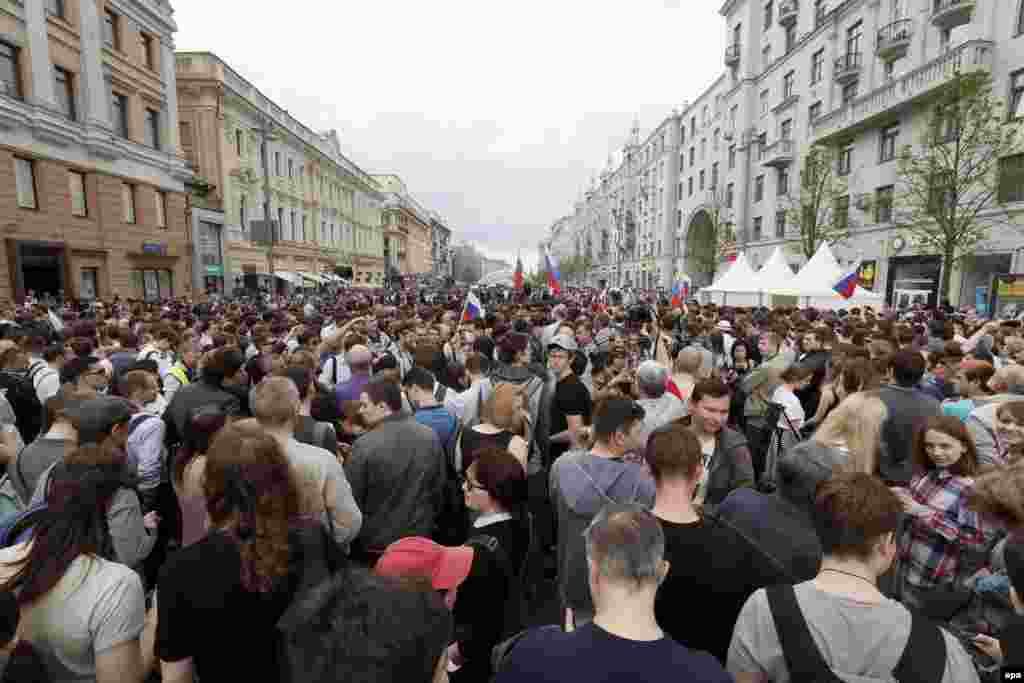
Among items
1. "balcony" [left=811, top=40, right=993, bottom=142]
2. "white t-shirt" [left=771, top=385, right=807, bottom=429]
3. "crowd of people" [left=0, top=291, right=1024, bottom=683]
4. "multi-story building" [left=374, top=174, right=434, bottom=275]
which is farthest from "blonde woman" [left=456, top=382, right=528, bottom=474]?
"multi-story building" [left=374, top=174, right=434, bottom=275]

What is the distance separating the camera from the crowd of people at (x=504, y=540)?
1.50 m

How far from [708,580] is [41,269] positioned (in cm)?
2417

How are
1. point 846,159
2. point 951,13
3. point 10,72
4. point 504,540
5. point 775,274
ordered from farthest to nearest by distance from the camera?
point 846,159
point 951,13
point 10,72
point 775,274
point 504,540

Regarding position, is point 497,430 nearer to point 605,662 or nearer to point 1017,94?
point 605,662

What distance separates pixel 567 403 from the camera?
5.07m

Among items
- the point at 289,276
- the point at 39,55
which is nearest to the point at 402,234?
the point at 289,276

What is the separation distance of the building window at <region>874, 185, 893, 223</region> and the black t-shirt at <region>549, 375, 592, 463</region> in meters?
24.4

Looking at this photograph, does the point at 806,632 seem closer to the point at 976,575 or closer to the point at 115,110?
the point at 976,575

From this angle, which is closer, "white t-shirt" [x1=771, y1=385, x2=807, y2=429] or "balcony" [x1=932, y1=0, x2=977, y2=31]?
"white t-shirt" [x1=771, y1=385, x2=807, y2=429]

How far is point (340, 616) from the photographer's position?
51.2 inches

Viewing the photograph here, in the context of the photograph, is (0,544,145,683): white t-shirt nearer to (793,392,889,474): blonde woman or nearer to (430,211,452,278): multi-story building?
(793,392,889,474): blonde woman

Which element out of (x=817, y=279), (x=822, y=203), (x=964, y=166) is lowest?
(x=817, y=279)

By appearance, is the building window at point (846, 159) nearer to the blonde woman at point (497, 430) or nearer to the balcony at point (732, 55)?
the balcony at point (732, 55)

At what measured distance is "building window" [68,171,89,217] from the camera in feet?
63.5
